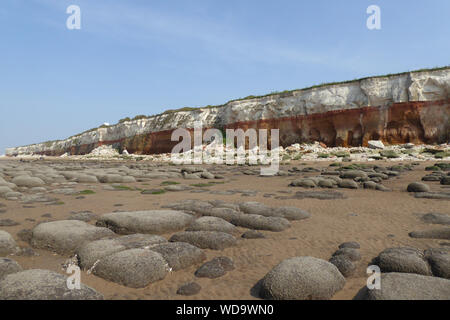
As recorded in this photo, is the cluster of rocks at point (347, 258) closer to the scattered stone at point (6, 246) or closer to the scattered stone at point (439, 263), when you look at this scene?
the scattered stone at point (439, 263)

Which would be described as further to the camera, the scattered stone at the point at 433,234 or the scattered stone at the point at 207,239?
the scattered stone at the point at 433,234

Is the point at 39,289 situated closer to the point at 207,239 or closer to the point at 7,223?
the point at 207,239

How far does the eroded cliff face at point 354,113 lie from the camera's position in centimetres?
2420

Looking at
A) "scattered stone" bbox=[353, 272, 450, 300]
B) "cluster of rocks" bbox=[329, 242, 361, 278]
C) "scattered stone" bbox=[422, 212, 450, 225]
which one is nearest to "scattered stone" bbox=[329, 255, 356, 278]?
"cluster of rocks" bbox=[329, 242, 361, 278]


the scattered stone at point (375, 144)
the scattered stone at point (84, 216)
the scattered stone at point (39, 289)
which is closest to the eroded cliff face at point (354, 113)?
the scattered stone at point (375, 144)

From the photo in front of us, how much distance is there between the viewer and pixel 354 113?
1086 inches

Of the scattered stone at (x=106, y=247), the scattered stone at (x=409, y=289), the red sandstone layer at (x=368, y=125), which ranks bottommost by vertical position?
the scattered stone at (x=409, y=289)

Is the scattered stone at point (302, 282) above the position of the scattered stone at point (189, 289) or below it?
above

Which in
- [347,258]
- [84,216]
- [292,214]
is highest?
[84,216]

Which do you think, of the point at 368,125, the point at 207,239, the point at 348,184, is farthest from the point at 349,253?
the point at 368,125

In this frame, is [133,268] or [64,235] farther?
[64,235]
